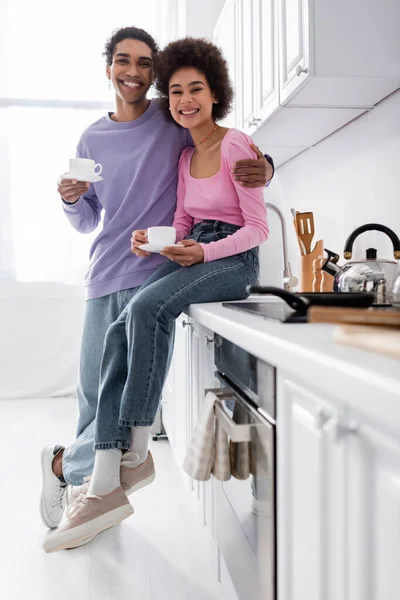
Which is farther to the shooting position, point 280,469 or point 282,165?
point 282,165

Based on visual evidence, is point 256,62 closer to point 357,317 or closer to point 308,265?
point 308,265

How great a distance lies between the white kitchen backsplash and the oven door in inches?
31.4

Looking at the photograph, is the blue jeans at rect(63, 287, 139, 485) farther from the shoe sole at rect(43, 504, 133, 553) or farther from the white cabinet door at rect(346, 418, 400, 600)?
the white cabinet door at rect(346, 418, 400, 600)

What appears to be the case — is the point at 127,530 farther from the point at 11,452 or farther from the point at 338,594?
the point at 338,594

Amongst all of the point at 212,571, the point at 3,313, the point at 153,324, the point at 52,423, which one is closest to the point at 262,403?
the point at 153,324

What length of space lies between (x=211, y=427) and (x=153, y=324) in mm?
320

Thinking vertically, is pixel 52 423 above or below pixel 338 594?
below

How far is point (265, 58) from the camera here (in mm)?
1798

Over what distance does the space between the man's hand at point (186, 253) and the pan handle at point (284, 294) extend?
0.56m

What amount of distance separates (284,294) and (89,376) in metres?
1.13

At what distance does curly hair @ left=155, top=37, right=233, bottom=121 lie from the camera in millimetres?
1560

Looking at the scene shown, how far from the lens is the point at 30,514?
1897 mm

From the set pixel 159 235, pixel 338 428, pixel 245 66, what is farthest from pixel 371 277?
pixel 245 66

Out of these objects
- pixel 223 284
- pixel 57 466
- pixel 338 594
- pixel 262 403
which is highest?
pixel 223 284
